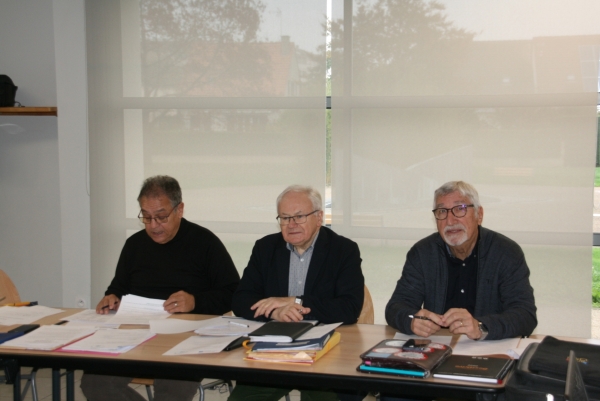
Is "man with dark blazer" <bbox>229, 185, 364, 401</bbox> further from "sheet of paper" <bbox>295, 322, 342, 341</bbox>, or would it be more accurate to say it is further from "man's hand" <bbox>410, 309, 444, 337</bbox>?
"man's hand" <bbox>410, 309, 444, 337</bbox>

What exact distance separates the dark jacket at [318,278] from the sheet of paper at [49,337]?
2.21 ft

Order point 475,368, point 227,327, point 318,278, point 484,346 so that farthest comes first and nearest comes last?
point 318,278, point 227,327, point 484,346, point 475,368

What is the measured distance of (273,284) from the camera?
291 cm

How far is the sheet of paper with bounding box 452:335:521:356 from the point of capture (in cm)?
212

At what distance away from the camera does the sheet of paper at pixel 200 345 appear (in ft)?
7.09

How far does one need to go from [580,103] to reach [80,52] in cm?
353

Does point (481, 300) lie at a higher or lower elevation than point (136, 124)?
lower

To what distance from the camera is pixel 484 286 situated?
8.60 ft

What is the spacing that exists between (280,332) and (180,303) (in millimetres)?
825

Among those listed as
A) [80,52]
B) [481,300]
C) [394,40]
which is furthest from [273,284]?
[80,52]

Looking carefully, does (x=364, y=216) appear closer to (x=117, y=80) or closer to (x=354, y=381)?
(x=117, y=80)

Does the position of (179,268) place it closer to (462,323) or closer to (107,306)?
(107,306)

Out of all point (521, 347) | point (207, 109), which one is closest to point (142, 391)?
point (207, 109)

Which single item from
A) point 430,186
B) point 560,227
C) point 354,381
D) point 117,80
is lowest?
point 354,381
